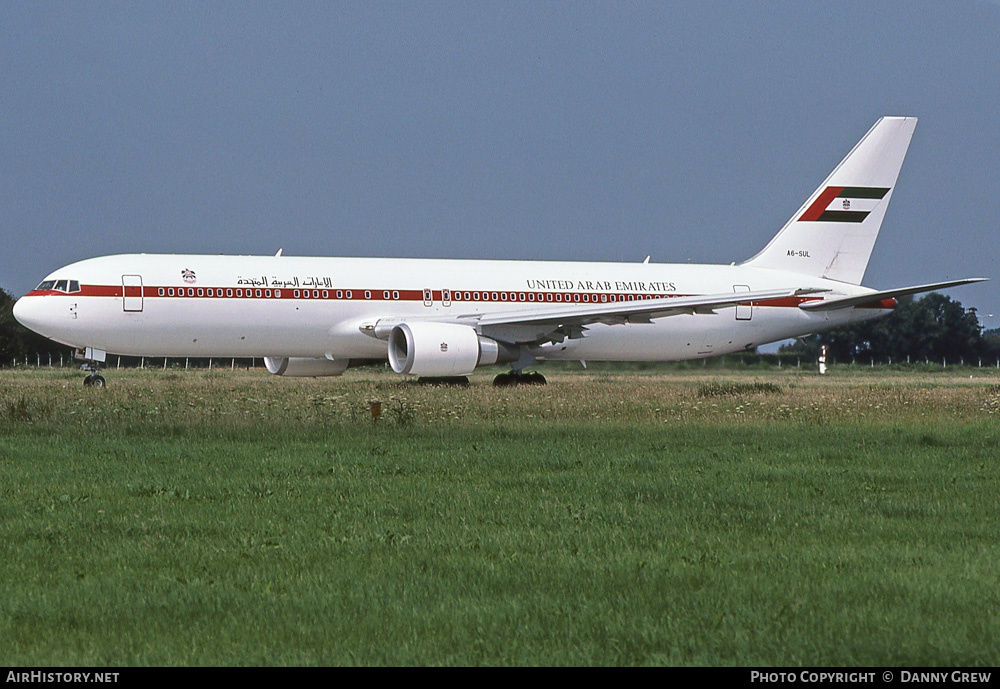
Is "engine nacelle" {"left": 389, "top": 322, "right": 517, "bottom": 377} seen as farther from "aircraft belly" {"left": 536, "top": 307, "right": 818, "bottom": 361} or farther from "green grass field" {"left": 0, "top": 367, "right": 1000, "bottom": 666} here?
"green grass field" {"left": 0, "top": 367, "right": 1000, "bottom": 666}

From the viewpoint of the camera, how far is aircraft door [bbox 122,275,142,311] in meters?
26.6

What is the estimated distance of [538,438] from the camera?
14883mm

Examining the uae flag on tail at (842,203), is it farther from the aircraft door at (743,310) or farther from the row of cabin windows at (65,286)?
the row of cabin windows at (65,286)

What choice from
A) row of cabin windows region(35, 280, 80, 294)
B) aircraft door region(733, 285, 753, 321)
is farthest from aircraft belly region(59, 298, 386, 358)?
aircraft door region(733, 285, 753, 321)

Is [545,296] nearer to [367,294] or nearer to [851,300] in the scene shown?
[367,294]

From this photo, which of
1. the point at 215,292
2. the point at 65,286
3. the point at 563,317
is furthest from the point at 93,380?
the point at 563,317

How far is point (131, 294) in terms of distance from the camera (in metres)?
26.6

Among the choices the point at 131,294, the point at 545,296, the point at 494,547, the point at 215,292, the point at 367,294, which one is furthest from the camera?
the point at 545,296

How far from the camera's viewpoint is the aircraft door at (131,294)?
2656 centimetres

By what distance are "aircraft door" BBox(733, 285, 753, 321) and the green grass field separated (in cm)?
1733

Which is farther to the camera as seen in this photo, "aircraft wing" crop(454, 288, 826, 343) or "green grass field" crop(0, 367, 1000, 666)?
"aircraft wing" crop(454, 288, 826, 343)

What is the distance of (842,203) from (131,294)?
65.1ft

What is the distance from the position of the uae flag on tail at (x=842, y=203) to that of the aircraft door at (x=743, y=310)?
3191 millimetres

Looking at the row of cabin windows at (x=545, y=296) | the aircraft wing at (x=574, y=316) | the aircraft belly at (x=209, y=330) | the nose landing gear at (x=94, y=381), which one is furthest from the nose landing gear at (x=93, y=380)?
the row of cabin windows at (x=545, y=296)
